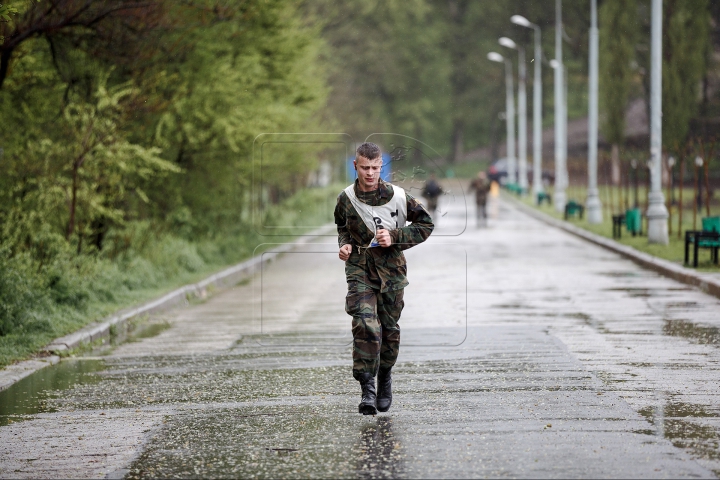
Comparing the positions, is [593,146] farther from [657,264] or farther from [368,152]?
[368,152]

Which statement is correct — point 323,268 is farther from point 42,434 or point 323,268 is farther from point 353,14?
point 353,14

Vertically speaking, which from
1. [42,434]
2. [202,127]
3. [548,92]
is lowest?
[42,434]

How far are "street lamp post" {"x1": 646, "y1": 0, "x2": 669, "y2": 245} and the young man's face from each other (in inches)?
789

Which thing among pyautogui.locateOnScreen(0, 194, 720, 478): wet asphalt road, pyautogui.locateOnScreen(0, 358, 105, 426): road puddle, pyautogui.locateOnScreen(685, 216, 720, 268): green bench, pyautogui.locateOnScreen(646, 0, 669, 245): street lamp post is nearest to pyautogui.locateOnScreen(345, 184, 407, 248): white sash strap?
pyautogui.locateOnScreen(0, 194, 720, 478): wet asphalt road

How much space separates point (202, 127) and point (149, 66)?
3.18m

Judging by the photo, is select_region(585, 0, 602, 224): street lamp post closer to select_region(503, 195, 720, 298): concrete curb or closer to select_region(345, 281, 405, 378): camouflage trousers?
select_region(503, 195, 720, 298): concrete curb

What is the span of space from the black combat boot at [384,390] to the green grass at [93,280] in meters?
4.57

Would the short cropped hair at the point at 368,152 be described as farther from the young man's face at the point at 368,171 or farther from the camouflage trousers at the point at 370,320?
the camouflage trousers at the point at 370,320

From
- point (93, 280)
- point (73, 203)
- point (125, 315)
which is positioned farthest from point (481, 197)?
point (125, 315)

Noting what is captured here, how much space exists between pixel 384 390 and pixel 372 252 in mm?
951

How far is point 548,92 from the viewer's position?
372ft

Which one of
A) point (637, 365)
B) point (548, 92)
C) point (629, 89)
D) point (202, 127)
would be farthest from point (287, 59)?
point (548, 92)

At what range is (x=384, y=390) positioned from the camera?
921cm

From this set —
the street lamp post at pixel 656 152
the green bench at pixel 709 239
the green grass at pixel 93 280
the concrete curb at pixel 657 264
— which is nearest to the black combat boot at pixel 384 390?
the green grass at pixel 93 280
